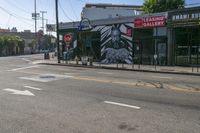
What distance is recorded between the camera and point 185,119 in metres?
8.24

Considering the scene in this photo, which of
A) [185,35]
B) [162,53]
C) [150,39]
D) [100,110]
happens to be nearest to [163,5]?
[150,39]

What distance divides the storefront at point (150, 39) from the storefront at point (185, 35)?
876mm

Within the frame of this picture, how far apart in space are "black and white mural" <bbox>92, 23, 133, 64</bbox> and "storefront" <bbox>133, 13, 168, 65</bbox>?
82 cm

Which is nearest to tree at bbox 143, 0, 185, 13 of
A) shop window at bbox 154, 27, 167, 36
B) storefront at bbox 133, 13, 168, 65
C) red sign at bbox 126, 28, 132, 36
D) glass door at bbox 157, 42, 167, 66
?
red sign at bbox 126, 28, 132, 36

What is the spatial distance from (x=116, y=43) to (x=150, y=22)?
547 centimetres

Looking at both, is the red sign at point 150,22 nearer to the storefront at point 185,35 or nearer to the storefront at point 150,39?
the storefront at point 150,39

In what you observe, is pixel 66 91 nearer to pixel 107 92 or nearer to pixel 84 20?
pixel 107 92

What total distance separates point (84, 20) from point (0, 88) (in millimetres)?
26138

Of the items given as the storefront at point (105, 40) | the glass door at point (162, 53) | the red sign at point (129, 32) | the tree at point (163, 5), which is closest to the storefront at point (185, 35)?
the glass door at point (162, 53)

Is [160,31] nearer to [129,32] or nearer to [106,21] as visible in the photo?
[129,32]

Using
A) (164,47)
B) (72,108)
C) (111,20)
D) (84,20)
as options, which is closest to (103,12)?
(84,20)

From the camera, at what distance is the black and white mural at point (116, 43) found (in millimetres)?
33938

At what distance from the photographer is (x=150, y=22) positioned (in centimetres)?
3102

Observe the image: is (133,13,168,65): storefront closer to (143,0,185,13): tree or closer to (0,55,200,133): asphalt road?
(0,55,200,133): asphalt road
